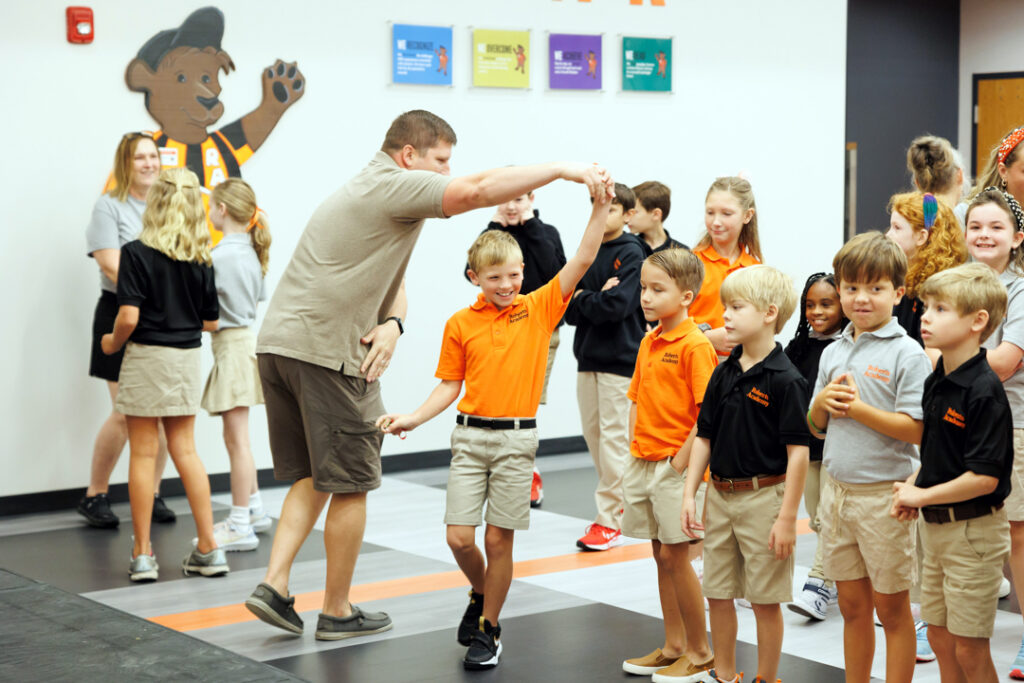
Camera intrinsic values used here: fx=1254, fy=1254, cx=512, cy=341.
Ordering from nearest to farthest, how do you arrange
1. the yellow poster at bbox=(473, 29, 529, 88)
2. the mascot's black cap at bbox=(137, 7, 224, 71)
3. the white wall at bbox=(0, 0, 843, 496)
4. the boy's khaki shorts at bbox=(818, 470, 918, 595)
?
the boy's khaki shorts at bbox=(818, 470, 918, 595)
the white wall at bbox=(0, 0, 843, 496)
the mascot's black cap at bbox=(137, 7, 224, 71)
the yellow poster at bbox=(473, 29, 529, 88)

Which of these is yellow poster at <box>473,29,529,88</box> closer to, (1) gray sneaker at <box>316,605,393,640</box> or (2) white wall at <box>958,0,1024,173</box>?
(1) gray sneaker at <box>316,605,393,640</box>

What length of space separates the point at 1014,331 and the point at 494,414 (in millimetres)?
1528

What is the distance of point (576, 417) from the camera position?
7.90 meters

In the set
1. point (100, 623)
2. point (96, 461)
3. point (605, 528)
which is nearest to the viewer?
point (100, 623)

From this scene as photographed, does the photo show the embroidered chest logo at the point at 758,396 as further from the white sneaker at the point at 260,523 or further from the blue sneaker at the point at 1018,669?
the white sneaker at the point at 260,523

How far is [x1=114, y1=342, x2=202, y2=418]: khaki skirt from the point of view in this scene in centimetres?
502

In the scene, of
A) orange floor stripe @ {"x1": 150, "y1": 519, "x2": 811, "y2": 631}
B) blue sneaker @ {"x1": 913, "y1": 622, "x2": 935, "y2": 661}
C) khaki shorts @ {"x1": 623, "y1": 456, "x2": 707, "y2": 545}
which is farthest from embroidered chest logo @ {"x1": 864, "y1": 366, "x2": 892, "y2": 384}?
orange floor stripe @ {"x1": 150, "y1": 519, "x2": 811, "y2": 631}

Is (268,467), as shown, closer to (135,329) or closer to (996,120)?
(135,329)

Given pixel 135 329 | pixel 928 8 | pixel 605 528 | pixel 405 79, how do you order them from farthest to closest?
1. pixel 928 8
2. pixel 405 79
3. pixel 605 528
4. pixel 135 329

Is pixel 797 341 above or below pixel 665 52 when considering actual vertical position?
below

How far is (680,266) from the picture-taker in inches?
147

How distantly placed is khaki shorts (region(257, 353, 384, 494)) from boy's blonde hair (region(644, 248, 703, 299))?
1.07 metres

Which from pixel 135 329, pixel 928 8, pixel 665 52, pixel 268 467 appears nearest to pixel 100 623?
pixel 135 329

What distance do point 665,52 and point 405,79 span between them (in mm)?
1860
